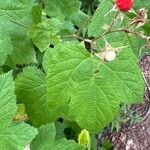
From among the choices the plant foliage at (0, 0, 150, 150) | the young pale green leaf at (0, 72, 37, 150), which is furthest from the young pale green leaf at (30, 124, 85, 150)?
the young pale green leaf at (0, 72, 37, 150)

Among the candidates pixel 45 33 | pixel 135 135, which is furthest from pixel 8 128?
pixel 135 135

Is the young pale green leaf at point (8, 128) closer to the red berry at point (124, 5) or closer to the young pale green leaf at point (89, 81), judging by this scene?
the young pale green leaf at point (89, 81)

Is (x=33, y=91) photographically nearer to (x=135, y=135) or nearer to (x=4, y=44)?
(x=4, y=44)

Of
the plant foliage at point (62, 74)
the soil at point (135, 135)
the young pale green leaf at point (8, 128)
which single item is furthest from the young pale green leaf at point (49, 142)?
the soil at point (135, 135)

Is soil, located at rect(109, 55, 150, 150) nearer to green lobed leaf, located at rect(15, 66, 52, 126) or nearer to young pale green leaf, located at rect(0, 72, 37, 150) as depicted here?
green lobed leaf, located at rect(15, 66, 52, 126)

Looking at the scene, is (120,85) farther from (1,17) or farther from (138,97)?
(1,17)

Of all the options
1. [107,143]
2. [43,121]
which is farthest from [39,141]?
[107,143]
